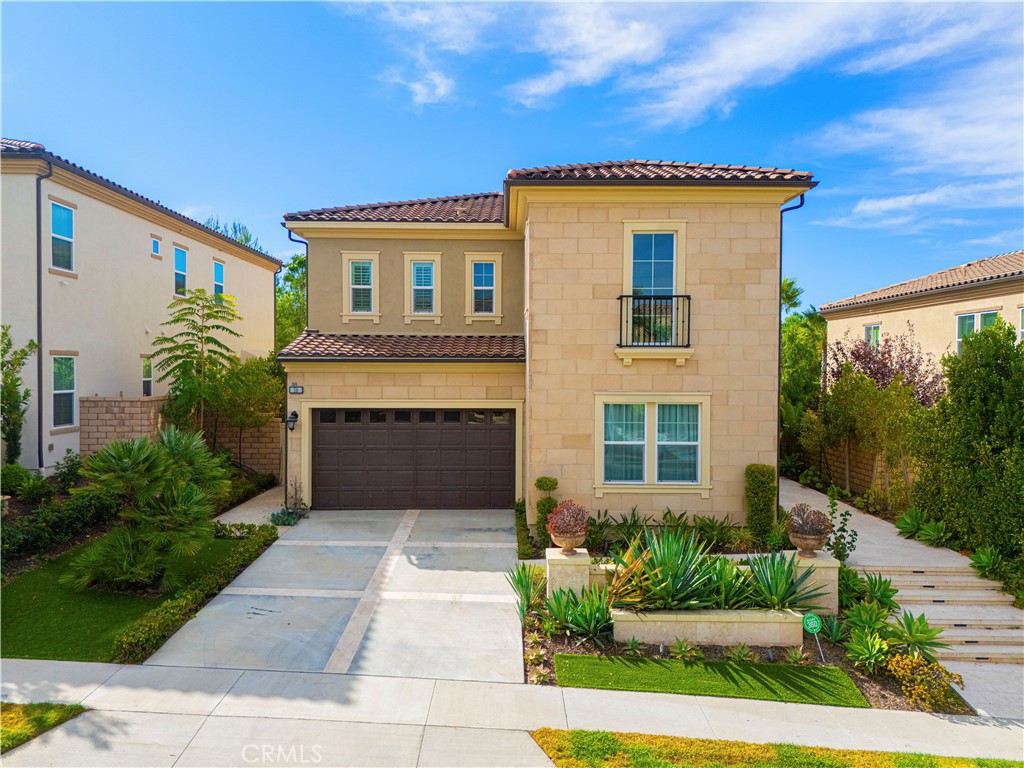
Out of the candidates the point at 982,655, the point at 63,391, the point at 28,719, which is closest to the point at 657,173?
the point at 982,655

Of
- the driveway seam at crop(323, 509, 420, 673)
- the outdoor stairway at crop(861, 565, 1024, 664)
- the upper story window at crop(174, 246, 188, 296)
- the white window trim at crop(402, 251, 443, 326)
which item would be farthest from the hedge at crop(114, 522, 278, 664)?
the outdoor stairway at crop(861, 565, 1024, 664)

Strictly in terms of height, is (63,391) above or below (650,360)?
below

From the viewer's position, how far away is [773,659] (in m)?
7.68

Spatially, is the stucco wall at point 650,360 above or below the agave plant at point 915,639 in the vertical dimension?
above

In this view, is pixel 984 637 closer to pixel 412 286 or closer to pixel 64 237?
pixel 412 286

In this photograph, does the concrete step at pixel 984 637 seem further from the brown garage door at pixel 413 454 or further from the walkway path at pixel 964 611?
the brown garage door at pixel 413 454

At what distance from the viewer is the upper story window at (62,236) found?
13.8 metres

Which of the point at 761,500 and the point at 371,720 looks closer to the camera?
the point at 371,720

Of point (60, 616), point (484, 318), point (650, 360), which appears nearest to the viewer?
point (60, 616)

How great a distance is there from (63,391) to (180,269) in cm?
636

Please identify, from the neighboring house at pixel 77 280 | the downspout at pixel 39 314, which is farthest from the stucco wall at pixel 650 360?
the neighboring house at pixel 77 280

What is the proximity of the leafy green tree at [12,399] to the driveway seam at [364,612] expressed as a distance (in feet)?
27.9

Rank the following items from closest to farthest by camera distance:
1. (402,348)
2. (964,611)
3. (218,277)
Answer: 1. (964,611)
2. (402,348)
3. (218,277)

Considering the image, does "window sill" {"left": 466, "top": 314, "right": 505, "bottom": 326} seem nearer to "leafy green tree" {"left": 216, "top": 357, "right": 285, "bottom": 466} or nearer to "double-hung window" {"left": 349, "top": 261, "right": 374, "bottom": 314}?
"double-hung window" {"left": 349, "top": 261, "right": 374, "bottom": 314}
